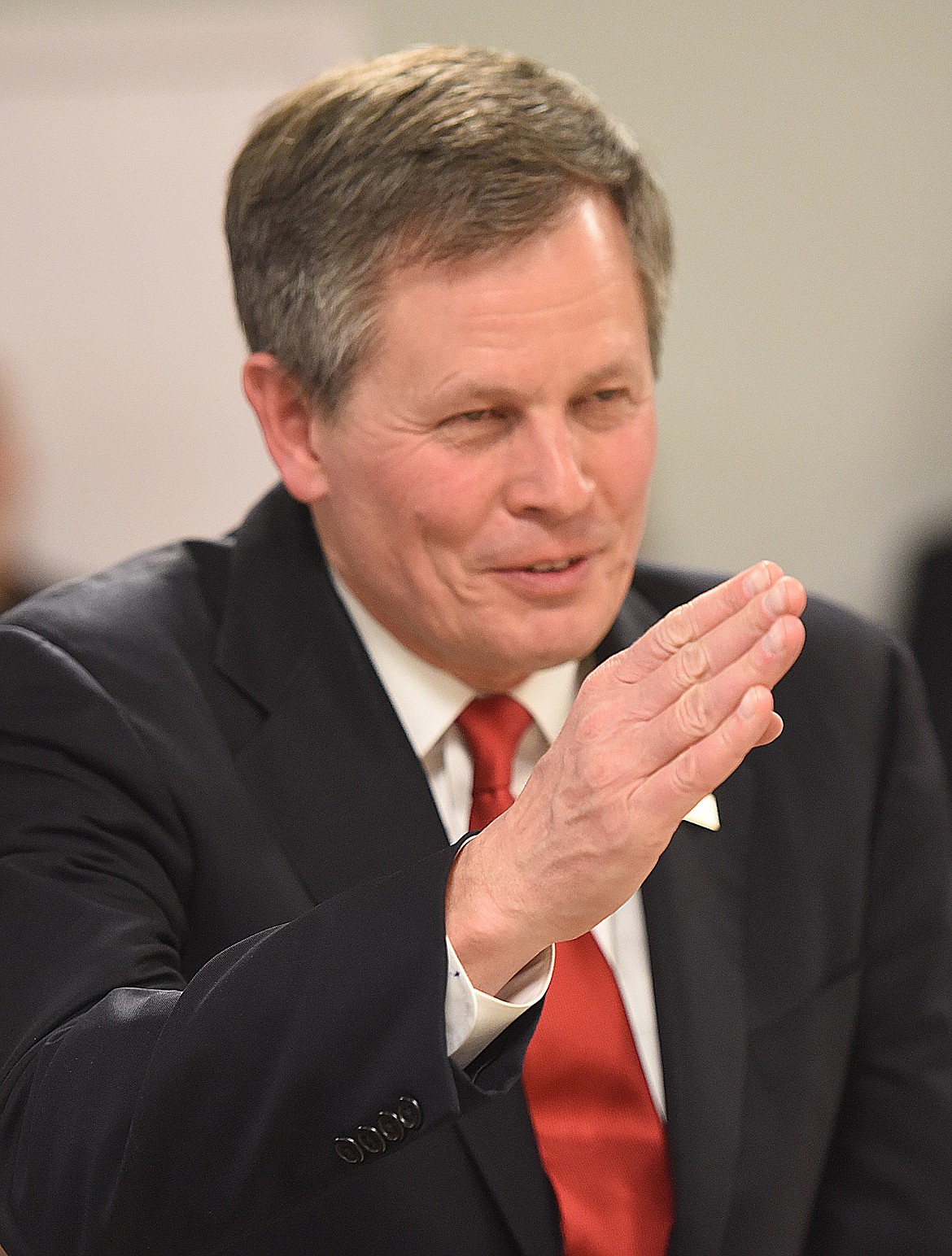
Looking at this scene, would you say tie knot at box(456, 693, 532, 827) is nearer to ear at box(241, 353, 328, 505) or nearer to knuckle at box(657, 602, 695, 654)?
ear at box(241, 353, 328, 505)

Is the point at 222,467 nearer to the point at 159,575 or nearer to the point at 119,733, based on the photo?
the point at 159,575

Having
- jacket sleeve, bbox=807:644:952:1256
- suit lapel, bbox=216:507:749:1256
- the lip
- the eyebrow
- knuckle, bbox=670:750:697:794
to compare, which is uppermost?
the eyebrow

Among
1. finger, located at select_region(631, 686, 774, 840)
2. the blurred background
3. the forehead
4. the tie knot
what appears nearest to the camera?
finger, located at select_region(631, 686, 774, 840)

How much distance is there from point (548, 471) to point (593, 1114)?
0.54 m

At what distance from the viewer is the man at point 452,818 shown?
36.9 inches

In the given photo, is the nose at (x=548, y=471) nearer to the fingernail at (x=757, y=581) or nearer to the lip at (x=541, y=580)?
the lip at (x=541, y=580)

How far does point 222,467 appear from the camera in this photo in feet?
10.6

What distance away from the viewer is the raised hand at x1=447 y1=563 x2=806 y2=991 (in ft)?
2.96

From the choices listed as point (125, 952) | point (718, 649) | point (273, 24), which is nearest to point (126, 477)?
point (273, 24)

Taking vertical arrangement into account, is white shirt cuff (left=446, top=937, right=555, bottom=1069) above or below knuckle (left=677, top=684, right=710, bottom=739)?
below

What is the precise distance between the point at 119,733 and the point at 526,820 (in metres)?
0.44

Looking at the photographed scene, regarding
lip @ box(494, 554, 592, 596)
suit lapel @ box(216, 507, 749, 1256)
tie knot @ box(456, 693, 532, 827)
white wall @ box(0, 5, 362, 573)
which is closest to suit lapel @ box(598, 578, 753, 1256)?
suit lapel @ box(216, 507, 749, 1256)

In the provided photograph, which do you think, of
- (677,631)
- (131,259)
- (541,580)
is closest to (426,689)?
(541,580)

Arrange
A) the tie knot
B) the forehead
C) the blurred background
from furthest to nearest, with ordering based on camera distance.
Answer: the blurred background < the tie knot < the forehead
